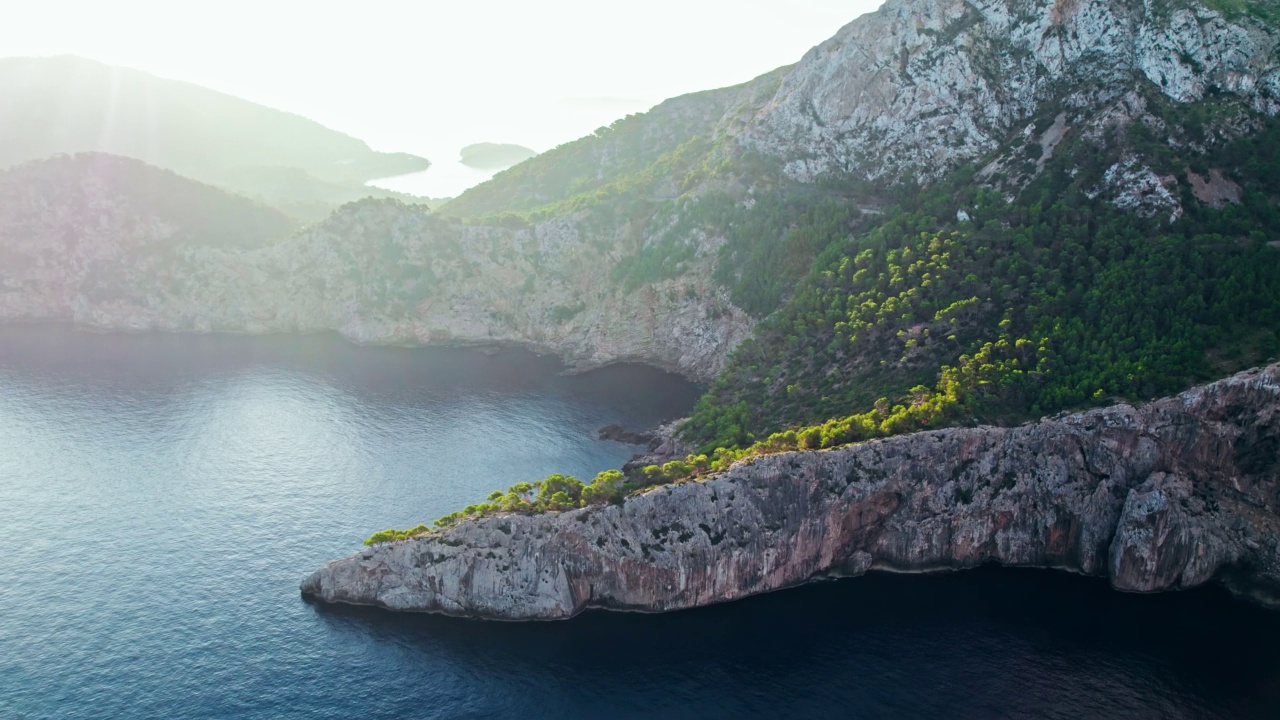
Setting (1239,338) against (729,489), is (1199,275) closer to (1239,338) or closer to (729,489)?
(1239,338)

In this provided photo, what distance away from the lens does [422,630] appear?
8931cm

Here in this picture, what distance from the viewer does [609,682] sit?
8181 cm

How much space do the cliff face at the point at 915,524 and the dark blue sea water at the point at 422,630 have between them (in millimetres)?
2902

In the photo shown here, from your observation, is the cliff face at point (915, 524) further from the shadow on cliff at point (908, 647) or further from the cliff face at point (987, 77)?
the cliff face at point (987, 77)

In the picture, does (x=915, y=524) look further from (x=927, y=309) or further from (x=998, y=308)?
(x=998, y=308)

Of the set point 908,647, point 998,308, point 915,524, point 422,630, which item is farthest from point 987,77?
point 422,630

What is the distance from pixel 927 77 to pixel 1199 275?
70293 mm

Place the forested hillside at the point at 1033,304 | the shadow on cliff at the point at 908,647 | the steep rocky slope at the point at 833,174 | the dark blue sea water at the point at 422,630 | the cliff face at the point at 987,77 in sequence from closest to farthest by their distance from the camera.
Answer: the dark blue sea water at the point at 422,630, the shadow on cliff at the point at 908,647, the forested hillside at the point at 1033,304, the steep rocky slope at the point at 833,174, the cliff face at the point at 987,77

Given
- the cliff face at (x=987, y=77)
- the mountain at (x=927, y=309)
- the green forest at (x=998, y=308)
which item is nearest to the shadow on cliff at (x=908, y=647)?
the mountain at (x=927, y=309)

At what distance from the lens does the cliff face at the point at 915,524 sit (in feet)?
305

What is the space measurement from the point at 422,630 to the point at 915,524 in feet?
191

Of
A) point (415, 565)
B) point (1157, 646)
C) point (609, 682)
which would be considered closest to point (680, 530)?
point (609, 682)

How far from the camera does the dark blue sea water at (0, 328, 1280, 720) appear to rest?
7862cm

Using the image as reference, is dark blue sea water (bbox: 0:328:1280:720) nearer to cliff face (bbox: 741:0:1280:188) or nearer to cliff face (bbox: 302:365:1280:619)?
cliff face (bbox: 302:365:1280:619)
